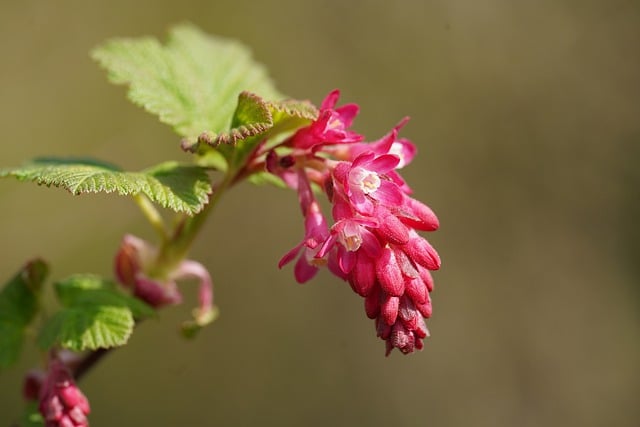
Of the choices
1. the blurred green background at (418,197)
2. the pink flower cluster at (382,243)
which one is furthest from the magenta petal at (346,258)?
the blurred green background at (418,197)

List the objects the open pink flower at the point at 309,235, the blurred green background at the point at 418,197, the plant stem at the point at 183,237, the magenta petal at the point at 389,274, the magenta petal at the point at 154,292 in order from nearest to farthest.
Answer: the magenta petal at the point at 389,274, the open pink flower at the point at 309,235, the plant stem at the point at 183,237, the magenta petal at the point at 154,292, the blurred green background at the point at 418,197

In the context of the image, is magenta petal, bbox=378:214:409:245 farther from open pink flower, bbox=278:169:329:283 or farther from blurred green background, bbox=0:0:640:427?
blurred green background, bbox=0:0:640:427

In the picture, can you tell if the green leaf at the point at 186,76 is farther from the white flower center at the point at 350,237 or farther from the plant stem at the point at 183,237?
the white flower center at the point at 350,237

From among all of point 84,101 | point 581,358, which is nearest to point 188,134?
point 84,101

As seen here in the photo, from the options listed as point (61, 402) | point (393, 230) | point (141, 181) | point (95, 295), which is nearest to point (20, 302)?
point (95, 295)

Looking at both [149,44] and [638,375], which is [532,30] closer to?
[638,375]

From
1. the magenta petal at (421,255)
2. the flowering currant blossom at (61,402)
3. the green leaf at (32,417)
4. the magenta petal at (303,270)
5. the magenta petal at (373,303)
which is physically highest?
the magenta petal at (421,255)

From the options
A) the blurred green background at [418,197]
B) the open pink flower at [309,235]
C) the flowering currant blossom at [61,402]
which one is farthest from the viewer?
the blurred green background at [418,197]
